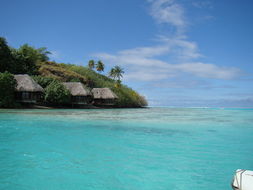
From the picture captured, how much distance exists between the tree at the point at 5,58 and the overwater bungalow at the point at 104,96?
12.9 metres

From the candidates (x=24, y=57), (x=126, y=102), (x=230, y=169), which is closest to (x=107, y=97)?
(x=126, y=102)

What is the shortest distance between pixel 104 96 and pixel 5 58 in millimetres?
15033

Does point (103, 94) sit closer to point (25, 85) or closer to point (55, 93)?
point (55, 93)

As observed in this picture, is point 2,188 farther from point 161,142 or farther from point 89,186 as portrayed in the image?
point 161,142

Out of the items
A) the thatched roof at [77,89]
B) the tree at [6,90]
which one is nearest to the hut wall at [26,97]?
the tree at [6,90]

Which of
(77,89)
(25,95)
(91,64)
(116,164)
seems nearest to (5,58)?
(25,95)

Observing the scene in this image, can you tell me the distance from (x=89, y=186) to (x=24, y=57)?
3500 cm

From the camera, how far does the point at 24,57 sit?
33.9m

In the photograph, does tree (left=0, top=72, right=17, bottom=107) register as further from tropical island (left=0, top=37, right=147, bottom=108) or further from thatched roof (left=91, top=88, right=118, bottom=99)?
thatched roof (left=91, top=88, right=118, bottom=99)

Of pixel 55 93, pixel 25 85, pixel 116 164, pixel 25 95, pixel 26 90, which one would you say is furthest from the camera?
pixel 55 93

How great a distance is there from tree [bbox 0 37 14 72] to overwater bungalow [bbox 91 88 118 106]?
42.4 feet

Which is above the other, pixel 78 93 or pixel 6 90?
pixel 78 93

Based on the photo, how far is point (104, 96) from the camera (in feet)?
118

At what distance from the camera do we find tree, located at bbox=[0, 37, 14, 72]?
28625mm
